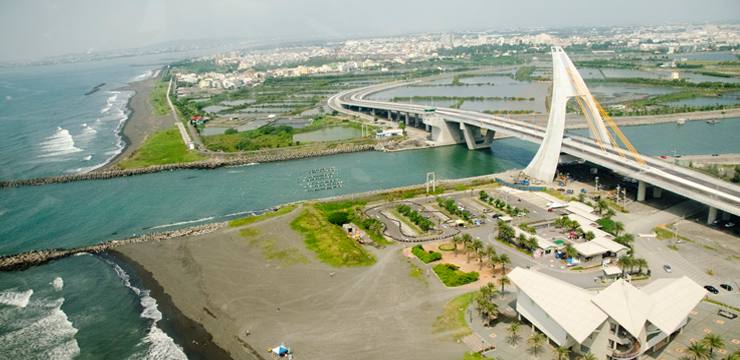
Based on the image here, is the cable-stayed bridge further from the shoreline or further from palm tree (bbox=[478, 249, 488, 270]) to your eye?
the shoreline

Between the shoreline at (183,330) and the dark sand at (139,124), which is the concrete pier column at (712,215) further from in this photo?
the dark sand at (139,124)

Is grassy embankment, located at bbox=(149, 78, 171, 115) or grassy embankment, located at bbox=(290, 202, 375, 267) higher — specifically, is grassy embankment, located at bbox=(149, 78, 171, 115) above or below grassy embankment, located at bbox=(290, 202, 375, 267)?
above

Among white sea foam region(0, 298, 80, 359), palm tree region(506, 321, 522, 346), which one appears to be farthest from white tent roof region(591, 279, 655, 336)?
white sea foam region(0, 298, 80, 359)

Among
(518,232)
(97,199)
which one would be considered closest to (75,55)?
(97,199)

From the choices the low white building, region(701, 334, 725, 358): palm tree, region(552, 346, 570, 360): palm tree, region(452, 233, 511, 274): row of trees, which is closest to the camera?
region(701, 334, 725, 358): palm tree

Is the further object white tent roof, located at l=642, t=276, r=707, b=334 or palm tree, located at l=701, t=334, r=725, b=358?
white tent roof, located at l=642, t=276, r=707, b=334

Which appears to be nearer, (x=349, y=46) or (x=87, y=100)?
(x=87, y=100)

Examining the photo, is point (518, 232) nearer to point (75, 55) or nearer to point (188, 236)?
point (188, 236)
